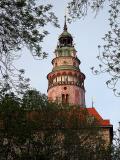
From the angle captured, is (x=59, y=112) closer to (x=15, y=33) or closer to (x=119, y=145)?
(x=119, y=145)

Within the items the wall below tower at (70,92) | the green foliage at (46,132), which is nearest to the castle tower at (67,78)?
the wall below tower at (70,92)

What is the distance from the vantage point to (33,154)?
2808 centimetres

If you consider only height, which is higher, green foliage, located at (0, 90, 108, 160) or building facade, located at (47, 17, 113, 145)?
building facade, located at (47, 17, 113, 145)

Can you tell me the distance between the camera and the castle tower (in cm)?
5762

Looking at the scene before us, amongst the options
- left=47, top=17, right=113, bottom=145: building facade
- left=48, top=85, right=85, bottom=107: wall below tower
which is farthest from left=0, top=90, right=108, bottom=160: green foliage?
left=47, top=17, right=113, bottom=145: building facade

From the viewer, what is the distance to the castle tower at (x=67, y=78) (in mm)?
57625

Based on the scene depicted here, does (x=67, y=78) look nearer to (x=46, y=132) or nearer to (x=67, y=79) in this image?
(x=67, y=79)

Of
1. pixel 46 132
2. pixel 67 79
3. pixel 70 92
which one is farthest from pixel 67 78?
pixel 46 132

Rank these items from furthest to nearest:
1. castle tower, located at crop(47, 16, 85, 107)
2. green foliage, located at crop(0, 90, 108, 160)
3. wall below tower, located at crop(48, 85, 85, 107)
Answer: castle tower, located at crop(47, 16, 85, 107) < wall below tower, located at crop(48, 85, 85, 107) < green foliage, located at crop(0, 90, 108, 160)

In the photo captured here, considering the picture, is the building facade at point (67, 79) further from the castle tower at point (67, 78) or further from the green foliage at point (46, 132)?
the green foliage at point (46, 132)

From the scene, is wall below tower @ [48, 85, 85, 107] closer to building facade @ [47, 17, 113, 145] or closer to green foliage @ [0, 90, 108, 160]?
building facade @ [47, 17, 113, 145]

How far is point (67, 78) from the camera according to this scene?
59.2 meters

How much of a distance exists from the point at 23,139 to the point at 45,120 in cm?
418

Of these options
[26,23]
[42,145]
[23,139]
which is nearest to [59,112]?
[42,145]
